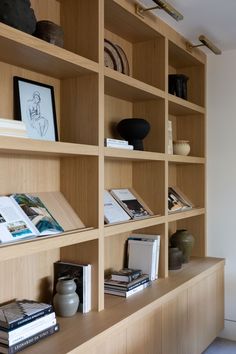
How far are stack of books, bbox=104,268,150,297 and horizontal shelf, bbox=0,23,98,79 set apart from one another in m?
1.19

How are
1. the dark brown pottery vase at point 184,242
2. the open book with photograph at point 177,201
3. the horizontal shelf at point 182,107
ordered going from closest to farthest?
the horizontal shelf at point 182,107
the open book with photograph at point 177,201
the dark brown pottery vase at point 184,242

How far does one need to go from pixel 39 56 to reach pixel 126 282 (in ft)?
4.41

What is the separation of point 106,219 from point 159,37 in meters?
1.30

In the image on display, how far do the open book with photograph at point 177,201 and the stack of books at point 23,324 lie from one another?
1.40 metres

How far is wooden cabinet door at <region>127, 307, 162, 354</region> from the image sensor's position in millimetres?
2018

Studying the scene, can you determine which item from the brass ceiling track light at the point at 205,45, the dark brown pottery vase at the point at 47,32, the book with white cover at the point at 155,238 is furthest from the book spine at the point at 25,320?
the brass ceiling track light at the point at 205,45

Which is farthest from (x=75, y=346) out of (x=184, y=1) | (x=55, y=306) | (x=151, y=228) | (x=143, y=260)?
(x=184, y=1)

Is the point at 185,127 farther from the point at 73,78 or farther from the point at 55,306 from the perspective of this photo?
the point at 55,306

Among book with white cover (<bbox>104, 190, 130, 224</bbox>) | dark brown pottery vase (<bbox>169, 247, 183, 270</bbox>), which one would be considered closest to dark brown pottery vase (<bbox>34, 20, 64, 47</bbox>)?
book with white cover (<bbox>104, 190, 130, 224</bbox>)

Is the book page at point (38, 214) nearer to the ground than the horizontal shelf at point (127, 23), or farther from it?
nearer to the ground

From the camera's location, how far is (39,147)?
165cm

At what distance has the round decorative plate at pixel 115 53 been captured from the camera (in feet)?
7.55

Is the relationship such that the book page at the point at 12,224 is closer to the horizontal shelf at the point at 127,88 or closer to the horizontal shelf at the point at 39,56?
the horizontal shelf at the point at 39,56

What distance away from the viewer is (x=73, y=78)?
2096 mm
